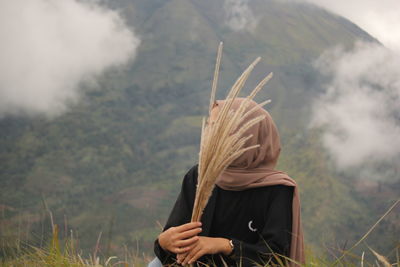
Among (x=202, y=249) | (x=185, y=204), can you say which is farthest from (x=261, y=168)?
(x=202, y=249)

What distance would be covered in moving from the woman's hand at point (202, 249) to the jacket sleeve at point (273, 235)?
0.28ft

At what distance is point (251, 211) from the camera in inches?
117

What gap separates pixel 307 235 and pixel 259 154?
178m

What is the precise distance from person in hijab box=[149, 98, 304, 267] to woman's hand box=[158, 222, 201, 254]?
0.02 meters

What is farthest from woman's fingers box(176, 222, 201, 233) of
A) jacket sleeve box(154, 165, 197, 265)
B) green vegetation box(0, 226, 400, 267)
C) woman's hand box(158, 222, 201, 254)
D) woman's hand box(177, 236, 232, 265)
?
jacket sleeve box(154, 165, 197, 265)

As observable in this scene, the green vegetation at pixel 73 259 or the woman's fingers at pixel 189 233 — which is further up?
the woman's fingers at pixel 189 233

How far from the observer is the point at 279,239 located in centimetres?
272

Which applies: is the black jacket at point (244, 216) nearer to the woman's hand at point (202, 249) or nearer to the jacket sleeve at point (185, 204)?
the jacket sleeve at point (185, 204)

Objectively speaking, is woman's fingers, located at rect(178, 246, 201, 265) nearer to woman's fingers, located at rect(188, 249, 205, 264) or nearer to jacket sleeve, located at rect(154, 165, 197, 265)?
woman's fingers, located at rect(188, 249, 205, 264)

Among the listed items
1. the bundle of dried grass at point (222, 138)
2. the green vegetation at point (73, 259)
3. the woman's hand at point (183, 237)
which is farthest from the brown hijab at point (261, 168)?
the bundle of dried grass at point (222, 138)

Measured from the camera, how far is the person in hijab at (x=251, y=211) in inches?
104

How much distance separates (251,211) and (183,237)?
71 centimetres

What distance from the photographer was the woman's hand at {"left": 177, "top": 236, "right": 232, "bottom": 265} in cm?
239

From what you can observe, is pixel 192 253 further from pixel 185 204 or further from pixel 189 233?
pixel 185 204
